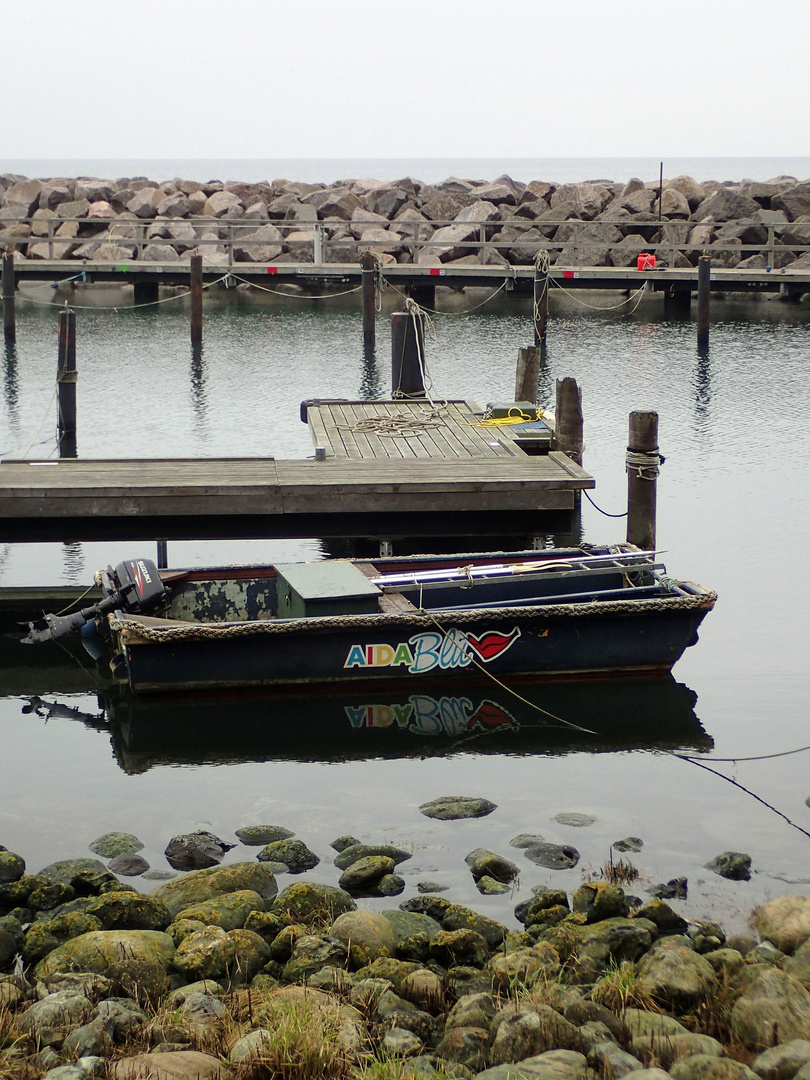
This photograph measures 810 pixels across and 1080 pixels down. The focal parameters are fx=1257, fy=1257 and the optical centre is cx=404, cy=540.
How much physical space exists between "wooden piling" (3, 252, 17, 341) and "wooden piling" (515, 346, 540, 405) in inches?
547

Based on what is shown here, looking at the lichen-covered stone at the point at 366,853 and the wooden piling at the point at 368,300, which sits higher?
the wooden piling at the point at 368,300

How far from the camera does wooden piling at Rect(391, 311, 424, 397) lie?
15062mm

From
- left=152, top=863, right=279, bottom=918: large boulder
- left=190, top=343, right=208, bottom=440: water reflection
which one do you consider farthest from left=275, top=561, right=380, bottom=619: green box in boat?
left=190, top=343, right=208, bottom=440: water reflection

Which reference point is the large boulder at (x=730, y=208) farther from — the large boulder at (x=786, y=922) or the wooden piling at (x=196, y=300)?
the large boulder at (x=786, y=922)

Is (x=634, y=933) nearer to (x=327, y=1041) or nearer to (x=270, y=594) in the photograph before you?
(x=327, y=1041)

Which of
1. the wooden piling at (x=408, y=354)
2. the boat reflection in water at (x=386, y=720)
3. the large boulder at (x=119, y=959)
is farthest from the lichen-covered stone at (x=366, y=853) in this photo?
the wooden piling at (x=408, y=354)

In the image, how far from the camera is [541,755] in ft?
27.5

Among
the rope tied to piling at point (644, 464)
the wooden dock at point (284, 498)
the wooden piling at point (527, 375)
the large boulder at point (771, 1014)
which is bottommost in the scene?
the large boulder at point (771, 1014)

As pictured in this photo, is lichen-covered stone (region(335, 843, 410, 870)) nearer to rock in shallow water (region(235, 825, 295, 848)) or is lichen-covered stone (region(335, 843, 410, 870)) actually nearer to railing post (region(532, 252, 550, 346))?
rock in shallow water (region(235, 825, 295, 848))

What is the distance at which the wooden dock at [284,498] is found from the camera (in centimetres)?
1007

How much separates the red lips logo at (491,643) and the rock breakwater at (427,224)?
24.5 m

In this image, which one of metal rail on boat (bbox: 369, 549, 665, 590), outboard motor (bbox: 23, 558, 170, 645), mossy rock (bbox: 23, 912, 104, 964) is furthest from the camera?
metal rail on boat (bbox: 369, 549, 665, 590)

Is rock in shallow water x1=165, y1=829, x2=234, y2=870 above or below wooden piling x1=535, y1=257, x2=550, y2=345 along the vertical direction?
below

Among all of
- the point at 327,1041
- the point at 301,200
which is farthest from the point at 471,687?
the point at 301,200
